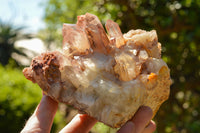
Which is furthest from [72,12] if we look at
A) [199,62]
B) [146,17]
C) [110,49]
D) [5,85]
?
[110,49]

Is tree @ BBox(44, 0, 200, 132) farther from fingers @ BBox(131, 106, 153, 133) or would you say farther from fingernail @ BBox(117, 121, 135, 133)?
fingernail @ BBox(117, 121, 135, 133)

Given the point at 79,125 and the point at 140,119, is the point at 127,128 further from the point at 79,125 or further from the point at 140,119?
the point at 79,125

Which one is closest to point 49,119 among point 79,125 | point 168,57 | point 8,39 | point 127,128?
point 79,125

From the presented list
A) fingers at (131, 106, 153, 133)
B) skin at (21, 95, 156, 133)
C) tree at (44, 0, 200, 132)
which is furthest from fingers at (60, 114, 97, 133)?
tree at (44, 0, 200, 132)

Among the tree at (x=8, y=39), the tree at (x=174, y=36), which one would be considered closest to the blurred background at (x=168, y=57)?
the tree at (x=174, y=36)

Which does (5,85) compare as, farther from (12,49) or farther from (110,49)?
(12,49)

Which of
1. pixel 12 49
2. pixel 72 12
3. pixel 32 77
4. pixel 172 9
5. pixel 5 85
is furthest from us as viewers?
pixel 12 49
